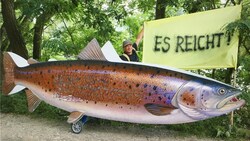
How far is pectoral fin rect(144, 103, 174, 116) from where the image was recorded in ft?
17.6

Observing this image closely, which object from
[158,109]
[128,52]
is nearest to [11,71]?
[128,52]

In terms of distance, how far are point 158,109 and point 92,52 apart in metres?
1.36

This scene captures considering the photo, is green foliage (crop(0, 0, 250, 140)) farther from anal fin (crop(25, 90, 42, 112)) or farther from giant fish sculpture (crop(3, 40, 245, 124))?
giant fish sculpture (crop(3, 40, 245, 124))

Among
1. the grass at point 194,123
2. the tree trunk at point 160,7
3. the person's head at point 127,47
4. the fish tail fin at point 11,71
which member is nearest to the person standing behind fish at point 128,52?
the person's head at point 127,47

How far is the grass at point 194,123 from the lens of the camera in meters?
5.91

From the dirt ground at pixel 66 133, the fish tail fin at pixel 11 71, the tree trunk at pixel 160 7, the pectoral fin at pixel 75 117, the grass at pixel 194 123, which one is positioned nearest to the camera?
the dirt ground at pixel 66 133

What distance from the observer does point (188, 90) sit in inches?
209

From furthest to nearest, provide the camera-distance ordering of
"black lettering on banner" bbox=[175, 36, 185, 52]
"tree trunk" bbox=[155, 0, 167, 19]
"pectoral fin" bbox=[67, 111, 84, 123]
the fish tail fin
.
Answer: "tree trunk" bbox=[155, 0, 167, 19], the fish tail fin, "black lettering on banner" bbox=[175, 36, 185, 52], "pectoral fin" bbox=[67, 111, 84, 123]

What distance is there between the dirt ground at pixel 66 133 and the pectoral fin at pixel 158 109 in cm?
47

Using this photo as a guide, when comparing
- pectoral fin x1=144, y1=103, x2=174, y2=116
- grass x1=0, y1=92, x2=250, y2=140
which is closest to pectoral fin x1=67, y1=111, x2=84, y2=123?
grass x1=0, y1=92, x2=250, y2=140

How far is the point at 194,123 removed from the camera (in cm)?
613

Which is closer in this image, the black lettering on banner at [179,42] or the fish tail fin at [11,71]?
the black lettering on banner at [179,42]

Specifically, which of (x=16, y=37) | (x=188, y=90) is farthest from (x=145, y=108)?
(x=16, y=37)

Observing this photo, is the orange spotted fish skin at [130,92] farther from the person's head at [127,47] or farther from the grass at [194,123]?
the grass at [194,123]
